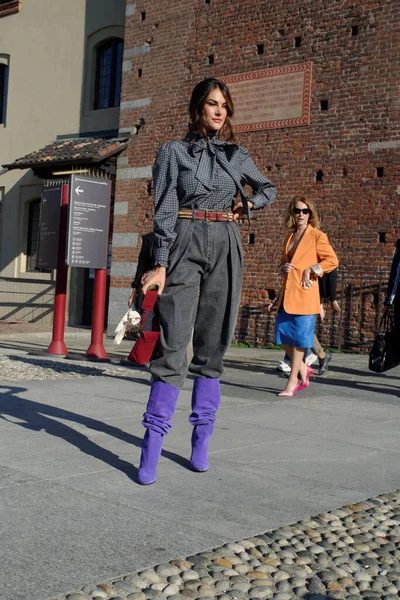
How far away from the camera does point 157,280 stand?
3834 mm

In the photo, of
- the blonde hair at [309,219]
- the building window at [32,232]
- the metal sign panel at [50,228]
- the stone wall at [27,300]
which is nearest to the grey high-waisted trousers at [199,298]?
the blonde hair at [309,219]

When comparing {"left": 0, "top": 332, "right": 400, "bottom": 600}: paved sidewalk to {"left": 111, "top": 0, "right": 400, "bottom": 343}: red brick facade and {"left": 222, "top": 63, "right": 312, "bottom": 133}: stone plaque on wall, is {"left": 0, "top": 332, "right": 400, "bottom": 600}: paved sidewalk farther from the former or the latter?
{"left": 222, "top": 63, "right": 312, "bottom": 133}: stone plaque on wall

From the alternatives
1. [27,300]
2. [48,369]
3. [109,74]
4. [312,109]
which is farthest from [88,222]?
[27,300]

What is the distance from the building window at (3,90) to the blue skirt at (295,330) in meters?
15.3

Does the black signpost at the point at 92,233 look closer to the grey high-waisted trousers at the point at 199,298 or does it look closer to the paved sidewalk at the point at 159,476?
the paved sidewalk at the point at 159,476

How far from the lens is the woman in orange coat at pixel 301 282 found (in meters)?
7.27

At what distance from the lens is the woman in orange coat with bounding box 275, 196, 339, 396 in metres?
7.27

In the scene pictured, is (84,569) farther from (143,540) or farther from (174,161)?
(174,161)

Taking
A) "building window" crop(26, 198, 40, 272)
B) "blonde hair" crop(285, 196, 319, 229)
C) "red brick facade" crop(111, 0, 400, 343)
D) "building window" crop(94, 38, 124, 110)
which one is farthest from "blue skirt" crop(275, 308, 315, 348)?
"building window" crop(26, 198, 40, 272)

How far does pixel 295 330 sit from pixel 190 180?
3.60 meters

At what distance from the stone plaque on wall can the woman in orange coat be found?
22.3ft

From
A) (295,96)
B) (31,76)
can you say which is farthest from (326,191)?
(31,76)

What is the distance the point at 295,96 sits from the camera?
1386cm

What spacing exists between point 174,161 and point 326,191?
9874mm
